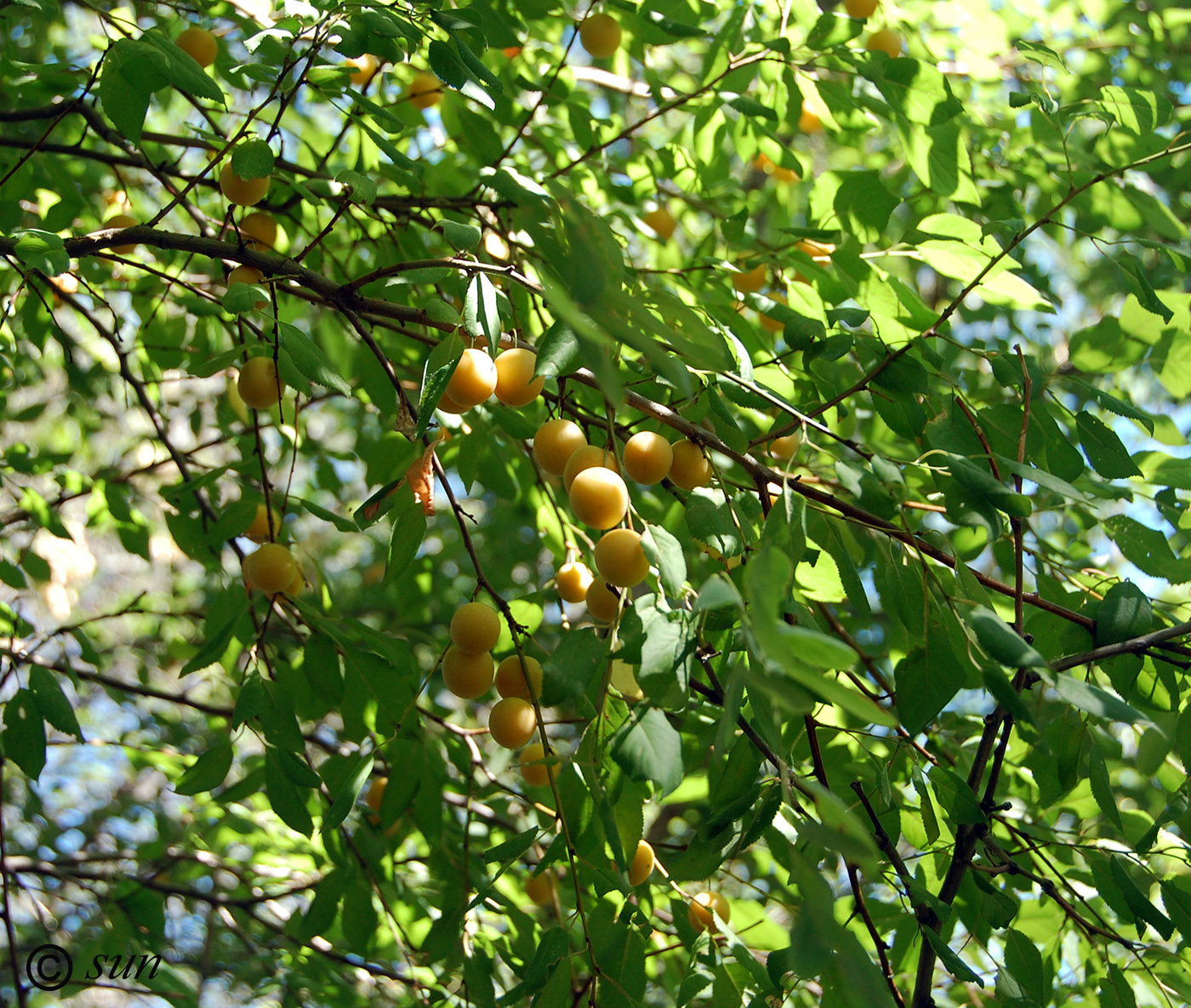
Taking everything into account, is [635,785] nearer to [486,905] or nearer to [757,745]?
[757,745]

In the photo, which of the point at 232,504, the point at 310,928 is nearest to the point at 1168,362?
the point at 232,504

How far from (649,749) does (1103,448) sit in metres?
0.77

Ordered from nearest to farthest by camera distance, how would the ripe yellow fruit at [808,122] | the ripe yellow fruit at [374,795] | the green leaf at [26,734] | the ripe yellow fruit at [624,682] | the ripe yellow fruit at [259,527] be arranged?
1. the ripe yellow fruit at [624,682]
2. the green leaf at [26,734]
3. the ripe yellow fruit at [259,527]
4. the ripe yellow fruit at [374,795]
5. the ripe yellow fruit at [808,122]

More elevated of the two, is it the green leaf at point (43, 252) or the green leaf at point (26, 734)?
the green leaf at point (43, 252)

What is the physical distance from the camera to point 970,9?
6.54 feet

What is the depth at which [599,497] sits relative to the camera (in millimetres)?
926

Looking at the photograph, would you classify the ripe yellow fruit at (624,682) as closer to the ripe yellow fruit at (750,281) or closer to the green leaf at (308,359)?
the green leaf at (308,359)

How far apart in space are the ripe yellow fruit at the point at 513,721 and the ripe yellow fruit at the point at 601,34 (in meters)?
1.24

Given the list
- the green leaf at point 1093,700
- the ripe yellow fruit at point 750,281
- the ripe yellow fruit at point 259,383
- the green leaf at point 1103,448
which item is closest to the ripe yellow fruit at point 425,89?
the ripe yellow fruit at point 750,281

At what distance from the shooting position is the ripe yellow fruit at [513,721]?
1117mm

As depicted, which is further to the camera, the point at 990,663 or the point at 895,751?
the point at 895,751

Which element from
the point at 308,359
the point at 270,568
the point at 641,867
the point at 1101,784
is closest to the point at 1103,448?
the point at 1101,784

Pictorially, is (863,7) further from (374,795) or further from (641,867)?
(374,795)

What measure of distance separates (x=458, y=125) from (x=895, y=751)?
50.8 inches
